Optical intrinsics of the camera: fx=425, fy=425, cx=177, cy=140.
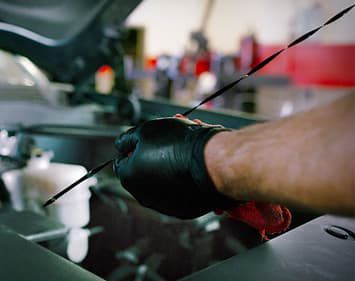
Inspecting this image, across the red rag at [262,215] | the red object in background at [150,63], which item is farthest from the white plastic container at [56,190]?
the red object in background at [150,63]

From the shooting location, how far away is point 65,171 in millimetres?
1093

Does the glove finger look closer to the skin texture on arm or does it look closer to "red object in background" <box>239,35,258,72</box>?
the skin texture on arm

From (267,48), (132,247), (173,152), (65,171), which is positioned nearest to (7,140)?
(65,171)

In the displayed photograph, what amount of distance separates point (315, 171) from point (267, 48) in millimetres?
5307

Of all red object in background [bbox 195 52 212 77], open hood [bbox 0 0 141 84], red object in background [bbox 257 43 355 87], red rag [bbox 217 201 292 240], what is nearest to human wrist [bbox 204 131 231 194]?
red rag [bbox 217 201 292 240]

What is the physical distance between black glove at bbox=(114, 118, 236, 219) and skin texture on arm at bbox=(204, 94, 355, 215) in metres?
0.03

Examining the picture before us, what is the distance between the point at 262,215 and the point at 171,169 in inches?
6.7

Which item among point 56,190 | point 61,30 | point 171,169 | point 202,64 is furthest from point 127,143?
point 202,64

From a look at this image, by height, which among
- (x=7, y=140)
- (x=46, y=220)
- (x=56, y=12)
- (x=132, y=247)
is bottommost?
(x=132, y=247)

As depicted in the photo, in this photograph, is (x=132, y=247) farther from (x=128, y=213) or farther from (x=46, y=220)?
(x=46, y=220)

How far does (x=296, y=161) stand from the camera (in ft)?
1.30

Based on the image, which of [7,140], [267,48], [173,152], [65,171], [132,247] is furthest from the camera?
[267,48]

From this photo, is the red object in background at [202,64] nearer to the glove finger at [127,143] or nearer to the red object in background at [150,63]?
the red object in background at [150,63]

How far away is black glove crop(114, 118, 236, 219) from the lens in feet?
1.65
